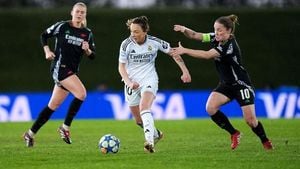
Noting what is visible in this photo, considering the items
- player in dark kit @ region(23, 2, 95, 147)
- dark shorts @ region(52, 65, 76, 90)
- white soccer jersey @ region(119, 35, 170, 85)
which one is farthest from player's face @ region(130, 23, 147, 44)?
dark shorts @ region(52, 65, 76, 90)

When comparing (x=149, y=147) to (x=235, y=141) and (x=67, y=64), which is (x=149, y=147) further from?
(x=67, y=64)

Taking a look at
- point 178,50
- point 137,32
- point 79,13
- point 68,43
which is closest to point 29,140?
point 68,43

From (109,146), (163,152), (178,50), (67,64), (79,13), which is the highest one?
(79,13)

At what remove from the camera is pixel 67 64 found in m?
17.5

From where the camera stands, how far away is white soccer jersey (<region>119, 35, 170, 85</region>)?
15.9 metres

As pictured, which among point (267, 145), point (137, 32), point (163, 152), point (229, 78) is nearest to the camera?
point (163, 152)

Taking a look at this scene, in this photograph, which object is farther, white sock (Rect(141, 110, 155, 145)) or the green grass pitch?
white sock (Rect(141, 110, 155, 145))

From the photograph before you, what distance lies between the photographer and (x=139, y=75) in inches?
628

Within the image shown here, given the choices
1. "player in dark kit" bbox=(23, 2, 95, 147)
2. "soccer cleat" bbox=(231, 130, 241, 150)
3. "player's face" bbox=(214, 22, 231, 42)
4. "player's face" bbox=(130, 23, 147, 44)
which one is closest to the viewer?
A: "player's face" bbox=(130, 23, 147, 44)

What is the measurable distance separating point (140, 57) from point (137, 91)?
0.65 m

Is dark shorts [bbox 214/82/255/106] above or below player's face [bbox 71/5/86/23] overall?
below

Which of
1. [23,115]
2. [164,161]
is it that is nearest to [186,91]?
[23,115]

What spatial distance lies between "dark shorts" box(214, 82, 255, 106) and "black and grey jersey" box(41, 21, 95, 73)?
2.94m

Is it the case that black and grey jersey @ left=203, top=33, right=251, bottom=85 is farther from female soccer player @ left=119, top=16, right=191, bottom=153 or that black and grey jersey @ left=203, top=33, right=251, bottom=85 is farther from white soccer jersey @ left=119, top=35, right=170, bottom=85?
white soccer jersey @ left=119, top=35, right=170, bottom=85
